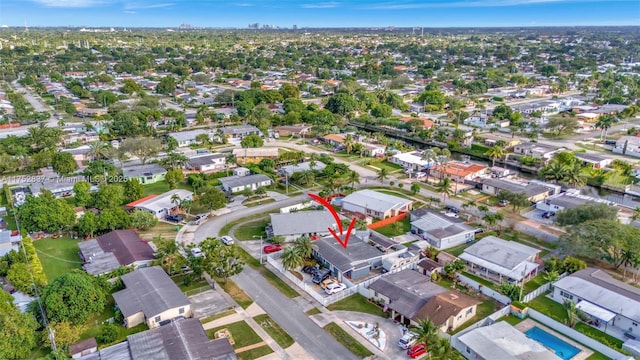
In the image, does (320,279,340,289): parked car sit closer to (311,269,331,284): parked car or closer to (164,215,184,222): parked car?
(311,269,331,284): parked car

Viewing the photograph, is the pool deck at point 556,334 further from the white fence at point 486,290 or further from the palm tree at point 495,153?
the palm tree at point 495,153

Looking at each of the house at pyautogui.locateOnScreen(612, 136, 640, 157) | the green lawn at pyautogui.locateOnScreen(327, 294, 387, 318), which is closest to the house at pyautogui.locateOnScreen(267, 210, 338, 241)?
the green lawn at pyautogui.locateOnScreen(327, 294, 387, 318)

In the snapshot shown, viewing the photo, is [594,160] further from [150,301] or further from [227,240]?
[150,301]

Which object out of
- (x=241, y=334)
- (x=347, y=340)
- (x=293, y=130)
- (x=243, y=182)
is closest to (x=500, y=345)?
(x=347, y=340)

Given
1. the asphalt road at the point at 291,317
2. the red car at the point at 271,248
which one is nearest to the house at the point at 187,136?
the red car at the point at 271,248

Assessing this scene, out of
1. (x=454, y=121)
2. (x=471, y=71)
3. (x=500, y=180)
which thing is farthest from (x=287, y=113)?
(x=471, y=71)
